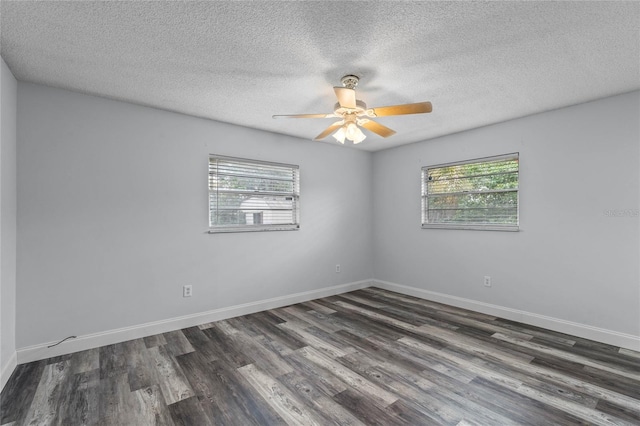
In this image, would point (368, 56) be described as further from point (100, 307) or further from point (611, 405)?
point (100, 307)

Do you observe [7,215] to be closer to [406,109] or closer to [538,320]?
[406,109]

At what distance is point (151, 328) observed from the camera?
3180 millimetres

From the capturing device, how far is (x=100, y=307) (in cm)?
293

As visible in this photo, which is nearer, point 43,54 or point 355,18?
point 355,18

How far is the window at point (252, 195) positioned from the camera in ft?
12.2

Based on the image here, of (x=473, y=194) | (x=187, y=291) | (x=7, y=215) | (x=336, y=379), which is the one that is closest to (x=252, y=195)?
(x=187, y=291)

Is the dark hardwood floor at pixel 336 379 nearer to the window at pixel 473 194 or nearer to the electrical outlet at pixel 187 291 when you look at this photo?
the electrical outlet at pixel 187 291

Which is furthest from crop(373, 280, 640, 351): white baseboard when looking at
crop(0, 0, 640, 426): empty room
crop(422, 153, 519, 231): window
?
crop(422, 153, 519, 231): window

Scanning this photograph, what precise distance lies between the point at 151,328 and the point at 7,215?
5.17 feet

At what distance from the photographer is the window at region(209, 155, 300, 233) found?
12.2 ft

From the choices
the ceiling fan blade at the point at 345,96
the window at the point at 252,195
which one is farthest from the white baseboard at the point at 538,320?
the ceiling fan blade at the point at 345,96

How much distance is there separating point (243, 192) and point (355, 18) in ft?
8.44

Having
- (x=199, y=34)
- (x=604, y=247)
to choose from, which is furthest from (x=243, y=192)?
(x=604, y=247)

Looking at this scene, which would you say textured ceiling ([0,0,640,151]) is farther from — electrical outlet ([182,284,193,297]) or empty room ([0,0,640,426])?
electrical outlet ([182,284,193,297])
